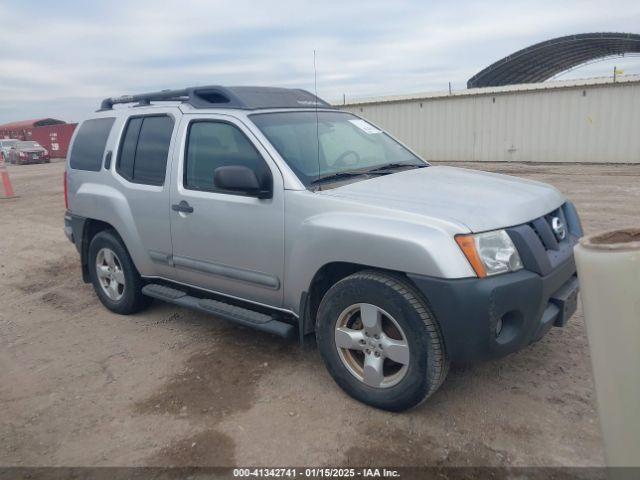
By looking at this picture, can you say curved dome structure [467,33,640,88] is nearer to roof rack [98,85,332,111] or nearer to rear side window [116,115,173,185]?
roof rack [98,85,332,111]

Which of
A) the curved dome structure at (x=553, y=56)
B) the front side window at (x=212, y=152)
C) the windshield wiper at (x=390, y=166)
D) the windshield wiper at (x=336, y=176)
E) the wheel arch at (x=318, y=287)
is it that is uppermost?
the curved dome structure at (x=553, y=56)

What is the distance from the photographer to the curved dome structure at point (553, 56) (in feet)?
75.3

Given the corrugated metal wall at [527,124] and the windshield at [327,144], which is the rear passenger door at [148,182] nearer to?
the windshield at [327,144]

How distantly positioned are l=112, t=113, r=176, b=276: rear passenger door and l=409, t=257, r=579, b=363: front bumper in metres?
2.28

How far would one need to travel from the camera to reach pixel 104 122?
488cm

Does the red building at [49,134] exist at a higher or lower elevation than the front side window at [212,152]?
higher

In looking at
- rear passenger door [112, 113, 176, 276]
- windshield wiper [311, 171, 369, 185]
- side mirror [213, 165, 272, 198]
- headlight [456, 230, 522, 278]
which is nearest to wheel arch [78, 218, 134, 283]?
rear passenger door [112, 113, 176, 276]

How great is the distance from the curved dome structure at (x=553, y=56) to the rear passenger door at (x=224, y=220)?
77.8ft

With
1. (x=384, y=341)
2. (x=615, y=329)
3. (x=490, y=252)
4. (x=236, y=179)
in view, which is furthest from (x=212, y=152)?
(x=615, y=329)

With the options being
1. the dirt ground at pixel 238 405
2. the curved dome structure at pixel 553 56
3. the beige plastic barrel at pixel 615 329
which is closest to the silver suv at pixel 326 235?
the dirt ground at pixel 238 405

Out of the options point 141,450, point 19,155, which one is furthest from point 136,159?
point 19,155

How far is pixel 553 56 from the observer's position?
25.6 meters

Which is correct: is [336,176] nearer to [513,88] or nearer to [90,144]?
[90,144]

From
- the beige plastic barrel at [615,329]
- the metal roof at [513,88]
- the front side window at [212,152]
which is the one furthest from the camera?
the metal roof at [513,88]
